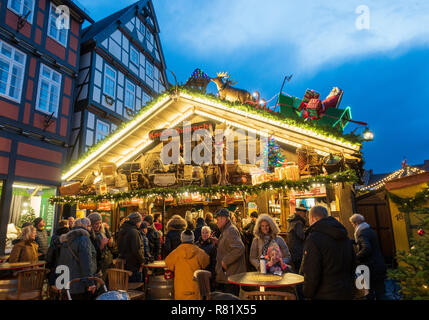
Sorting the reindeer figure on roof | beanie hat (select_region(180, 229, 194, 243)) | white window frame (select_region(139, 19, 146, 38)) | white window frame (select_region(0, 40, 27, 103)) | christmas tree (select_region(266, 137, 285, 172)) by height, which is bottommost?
beanie hat (select_region(180, 229, 194, 243))

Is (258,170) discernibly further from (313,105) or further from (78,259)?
(78,259)

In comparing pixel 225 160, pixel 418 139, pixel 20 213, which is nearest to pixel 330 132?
pixel 225 160

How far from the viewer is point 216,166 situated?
869 cm

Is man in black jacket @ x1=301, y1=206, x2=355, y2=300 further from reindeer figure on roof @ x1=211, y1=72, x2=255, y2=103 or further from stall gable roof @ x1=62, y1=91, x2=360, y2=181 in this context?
reindeer figure on roof @ x1=211, y1=72, x2=255, y2=103

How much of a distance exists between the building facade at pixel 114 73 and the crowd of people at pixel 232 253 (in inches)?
393

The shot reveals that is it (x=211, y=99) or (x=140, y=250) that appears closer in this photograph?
(x=140, y=250)

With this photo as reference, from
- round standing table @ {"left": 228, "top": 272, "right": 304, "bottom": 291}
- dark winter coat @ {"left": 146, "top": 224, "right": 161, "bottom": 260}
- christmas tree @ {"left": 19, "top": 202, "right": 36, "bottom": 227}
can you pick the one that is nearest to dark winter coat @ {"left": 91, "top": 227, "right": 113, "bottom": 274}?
dark winter coat @ {"left": 146, "top": 224, "right": 161, "bottom": 260}

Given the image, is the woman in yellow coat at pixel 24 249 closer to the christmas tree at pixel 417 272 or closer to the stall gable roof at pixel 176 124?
the stall gable roof at pixel 176 124

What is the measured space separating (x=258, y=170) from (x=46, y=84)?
11132 mm

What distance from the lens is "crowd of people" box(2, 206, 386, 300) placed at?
9.29 ft

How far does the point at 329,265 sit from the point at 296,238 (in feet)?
8.59

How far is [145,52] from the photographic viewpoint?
65.9 ft

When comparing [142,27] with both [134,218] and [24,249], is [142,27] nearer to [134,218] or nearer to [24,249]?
[24,249]

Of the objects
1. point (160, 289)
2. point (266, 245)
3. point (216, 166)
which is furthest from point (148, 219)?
point (266, 245)
